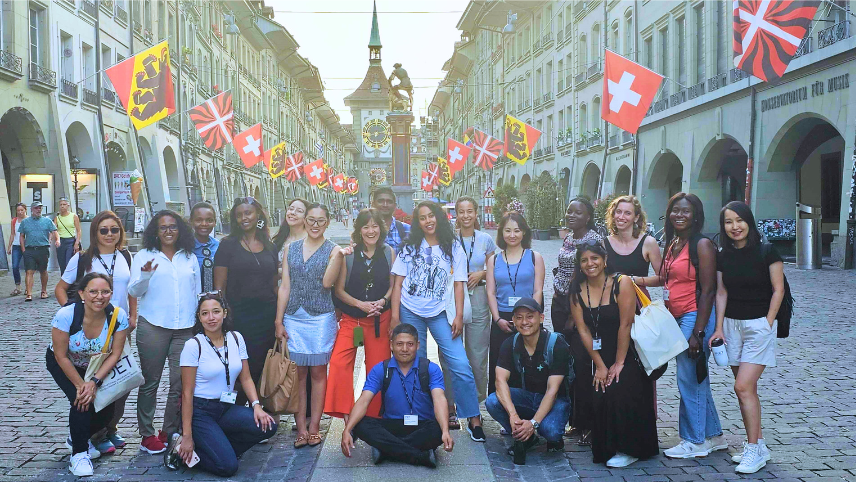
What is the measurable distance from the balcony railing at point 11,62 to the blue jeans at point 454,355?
62.0 feet

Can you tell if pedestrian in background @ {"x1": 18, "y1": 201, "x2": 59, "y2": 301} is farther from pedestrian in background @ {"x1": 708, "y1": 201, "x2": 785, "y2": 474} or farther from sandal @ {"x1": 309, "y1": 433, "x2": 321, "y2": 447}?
pedestrian in background @ {"x1": 708, "y1": 201, "x2": 785, "y2": 474}

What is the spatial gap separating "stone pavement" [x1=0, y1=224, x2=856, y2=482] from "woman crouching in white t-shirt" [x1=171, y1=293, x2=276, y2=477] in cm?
15

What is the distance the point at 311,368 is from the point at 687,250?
2767mm

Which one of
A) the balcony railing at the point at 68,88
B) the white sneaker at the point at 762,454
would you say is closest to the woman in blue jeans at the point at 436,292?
the white sneaker at the point at 762,454

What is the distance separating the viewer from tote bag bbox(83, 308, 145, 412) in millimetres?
5168

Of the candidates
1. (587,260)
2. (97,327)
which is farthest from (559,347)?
(97,327)

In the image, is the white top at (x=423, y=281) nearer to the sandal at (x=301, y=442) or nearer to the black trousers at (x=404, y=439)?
the black trousers at (x=404, y=439)

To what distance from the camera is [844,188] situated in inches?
728

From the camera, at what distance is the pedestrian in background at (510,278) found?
20.4 feet

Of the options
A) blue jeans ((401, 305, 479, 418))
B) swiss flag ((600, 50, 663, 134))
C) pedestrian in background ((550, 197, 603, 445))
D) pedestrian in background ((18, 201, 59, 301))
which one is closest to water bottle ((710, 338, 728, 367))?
pedestrian in background ((550, 197, 603, 445))

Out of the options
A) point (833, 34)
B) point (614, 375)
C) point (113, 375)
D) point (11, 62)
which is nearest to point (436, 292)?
point (614, 375)

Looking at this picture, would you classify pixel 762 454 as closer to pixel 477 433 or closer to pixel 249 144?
pixel 477 433

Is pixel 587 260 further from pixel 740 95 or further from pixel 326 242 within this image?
pixel 740 95

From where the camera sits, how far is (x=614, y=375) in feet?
17.4
